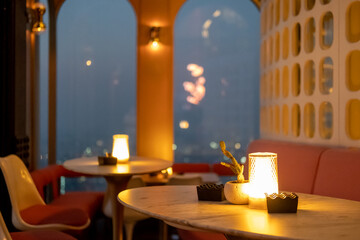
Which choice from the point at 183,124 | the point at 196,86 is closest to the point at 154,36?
the point at 196,86

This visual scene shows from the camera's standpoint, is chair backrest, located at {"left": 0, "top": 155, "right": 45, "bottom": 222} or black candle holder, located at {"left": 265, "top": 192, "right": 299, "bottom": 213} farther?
chair backrest, located at {"left": 0, "top": 155, "right": 45, "bottom": 222}

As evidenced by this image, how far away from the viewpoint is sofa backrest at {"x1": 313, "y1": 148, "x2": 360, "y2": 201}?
2.47m

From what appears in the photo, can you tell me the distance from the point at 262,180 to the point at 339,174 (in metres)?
1.04

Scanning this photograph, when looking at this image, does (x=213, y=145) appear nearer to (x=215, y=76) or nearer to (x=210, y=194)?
(x=215, y=76)

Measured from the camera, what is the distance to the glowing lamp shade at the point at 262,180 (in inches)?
69.0

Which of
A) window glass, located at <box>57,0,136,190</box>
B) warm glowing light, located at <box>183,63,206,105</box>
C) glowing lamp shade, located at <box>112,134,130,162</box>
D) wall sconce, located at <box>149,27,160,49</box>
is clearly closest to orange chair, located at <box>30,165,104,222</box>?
window glass, located at <box>57,0,136,190</box>

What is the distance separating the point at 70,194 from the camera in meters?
4.97

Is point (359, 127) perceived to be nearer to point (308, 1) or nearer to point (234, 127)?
point (308, 1)

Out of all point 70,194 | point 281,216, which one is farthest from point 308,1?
point 70,194

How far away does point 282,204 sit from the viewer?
1651mm

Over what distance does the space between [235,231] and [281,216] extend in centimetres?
31

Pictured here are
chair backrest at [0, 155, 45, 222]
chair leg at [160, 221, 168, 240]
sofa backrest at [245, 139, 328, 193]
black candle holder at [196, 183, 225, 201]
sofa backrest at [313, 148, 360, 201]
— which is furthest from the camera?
chair leg at [160, 221, 168, 240]

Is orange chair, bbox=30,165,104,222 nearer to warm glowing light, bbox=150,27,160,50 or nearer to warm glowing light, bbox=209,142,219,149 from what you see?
warm glowing light, bbox=209,142,219,149

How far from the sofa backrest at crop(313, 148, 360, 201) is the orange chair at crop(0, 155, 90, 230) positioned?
1.73 meters
